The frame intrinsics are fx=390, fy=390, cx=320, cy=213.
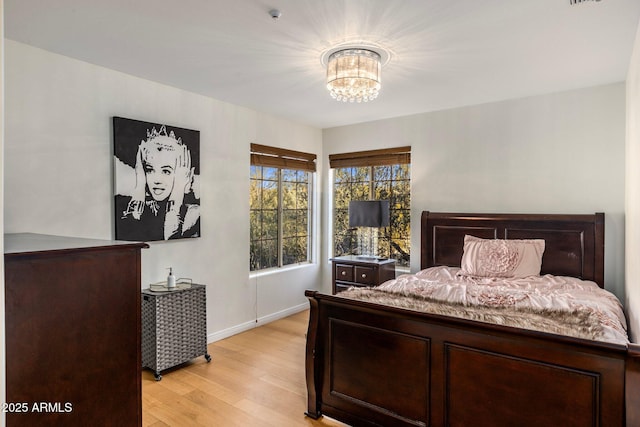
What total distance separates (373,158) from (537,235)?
206cm

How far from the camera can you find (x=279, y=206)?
4895 mm

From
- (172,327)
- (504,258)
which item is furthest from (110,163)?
(504,258)

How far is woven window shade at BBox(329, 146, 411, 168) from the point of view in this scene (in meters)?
4.70

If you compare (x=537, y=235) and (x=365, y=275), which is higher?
(x=537, y=235)

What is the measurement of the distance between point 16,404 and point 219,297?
2.85m

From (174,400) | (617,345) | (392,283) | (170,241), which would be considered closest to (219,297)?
(170,241)

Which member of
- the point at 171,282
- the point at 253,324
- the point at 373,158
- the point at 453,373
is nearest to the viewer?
the point at 453,373

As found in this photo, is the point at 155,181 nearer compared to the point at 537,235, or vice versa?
the point at 155,181

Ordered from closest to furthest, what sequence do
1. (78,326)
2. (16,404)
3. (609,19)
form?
(16,404) < (78,326) < (609,19)

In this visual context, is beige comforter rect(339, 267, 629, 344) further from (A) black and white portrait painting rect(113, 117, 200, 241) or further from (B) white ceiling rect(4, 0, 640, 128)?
(A) black and white portrait painting rect(113, 117, 200, 241)

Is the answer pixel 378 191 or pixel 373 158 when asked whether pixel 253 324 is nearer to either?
pixel 378 191

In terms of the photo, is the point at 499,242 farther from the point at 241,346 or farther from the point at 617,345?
the point at 241,346

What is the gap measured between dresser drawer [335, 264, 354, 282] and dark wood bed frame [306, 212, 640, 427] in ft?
6.33

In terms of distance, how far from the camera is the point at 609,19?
2264 millimetres
